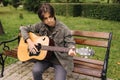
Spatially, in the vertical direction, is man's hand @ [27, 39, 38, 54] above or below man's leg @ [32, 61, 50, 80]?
above

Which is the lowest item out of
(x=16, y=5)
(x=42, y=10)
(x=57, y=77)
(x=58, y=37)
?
(x=16, y=5)

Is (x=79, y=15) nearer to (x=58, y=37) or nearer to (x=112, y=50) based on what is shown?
(x=112, y=50)

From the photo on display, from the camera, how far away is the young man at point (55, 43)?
166 inches

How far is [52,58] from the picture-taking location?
4500 millimetres

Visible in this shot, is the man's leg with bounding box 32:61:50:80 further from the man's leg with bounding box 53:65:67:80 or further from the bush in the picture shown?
the bush

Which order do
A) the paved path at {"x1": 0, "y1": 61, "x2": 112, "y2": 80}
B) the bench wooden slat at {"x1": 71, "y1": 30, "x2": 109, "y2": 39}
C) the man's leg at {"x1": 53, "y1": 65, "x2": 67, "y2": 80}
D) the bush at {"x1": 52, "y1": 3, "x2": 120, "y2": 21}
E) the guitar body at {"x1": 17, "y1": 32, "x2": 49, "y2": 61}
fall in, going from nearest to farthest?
the man's leg at {"x1": 53, "y1": 65, "x2": 67, "y2": 80} → the guitar body at {"x1": 17, "y1": 32, "x2": 49, "y2": 61} → the bench wooden slat at {"x1": 71, "y1": 30, "x2": 109, "y2": 39} → the paved path at {"x1": 0, "y1": 61, "x2": 112, "y2": 80} → the bush at {"x1": 52, "y1": 3, "x2": 120, "y2": 21}

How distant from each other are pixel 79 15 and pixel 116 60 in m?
13.4

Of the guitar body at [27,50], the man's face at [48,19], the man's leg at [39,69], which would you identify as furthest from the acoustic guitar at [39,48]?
the man's face at [48,19]

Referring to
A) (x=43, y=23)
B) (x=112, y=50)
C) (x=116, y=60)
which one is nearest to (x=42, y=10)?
(x=43, y=23)

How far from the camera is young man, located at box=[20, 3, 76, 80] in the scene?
4.22 metres

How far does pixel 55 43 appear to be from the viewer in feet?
14.6

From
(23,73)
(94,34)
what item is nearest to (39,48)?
(94,34)

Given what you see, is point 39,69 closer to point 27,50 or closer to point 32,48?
point 32,48

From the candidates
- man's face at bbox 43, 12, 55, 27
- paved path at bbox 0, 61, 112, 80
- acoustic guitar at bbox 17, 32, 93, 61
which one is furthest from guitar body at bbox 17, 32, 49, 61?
paved path at bbox 0, 61, 112, 80
